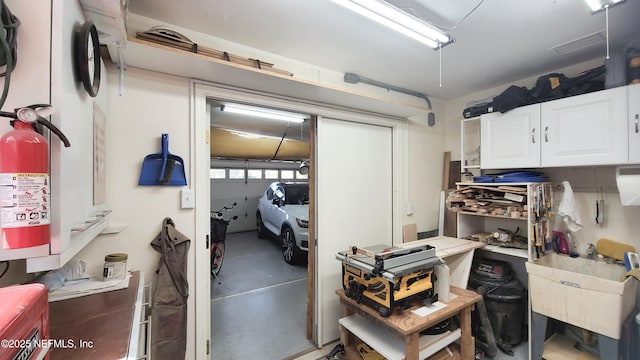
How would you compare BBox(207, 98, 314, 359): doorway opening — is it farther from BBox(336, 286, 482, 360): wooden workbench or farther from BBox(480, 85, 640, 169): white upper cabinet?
BBox(480, 85, 640, 169): white upper cabinet

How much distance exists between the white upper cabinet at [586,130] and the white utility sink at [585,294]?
835 millimetres

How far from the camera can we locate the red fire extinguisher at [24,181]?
23.3 inches

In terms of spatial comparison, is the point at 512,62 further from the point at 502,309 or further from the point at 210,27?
the point at 210,27

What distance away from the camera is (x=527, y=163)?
7.13ft

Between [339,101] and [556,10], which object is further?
[339,101]

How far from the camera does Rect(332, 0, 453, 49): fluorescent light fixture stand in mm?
1208

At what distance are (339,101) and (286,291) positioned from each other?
260 centimetres

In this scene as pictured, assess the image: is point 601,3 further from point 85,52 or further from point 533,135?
point 85,52

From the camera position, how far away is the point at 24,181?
607mm

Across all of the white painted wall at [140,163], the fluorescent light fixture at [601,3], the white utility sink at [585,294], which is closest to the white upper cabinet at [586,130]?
the fluorescent light fixture at [601,3]

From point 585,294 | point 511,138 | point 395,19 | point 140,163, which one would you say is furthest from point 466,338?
point 140,163

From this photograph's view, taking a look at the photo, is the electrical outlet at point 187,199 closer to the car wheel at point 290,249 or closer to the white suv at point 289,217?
the white suv at point 289,217

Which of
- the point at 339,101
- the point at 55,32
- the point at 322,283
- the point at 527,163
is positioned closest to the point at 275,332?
the point at 322,283

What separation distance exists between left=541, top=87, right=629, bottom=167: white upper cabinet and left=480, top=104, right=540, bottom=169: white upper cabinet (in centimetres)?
6
